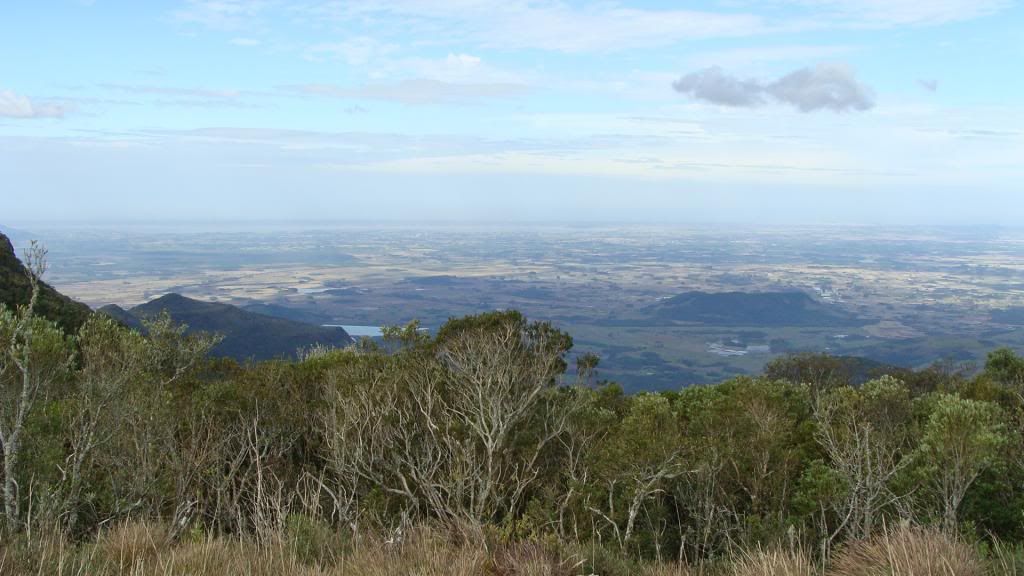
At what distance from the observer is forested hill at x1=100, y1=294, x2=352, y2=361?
307 feet

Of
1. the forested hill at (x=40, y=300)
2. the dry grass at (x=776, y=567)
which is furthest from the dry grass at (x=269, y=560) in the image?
the forested hill at (x=40, y=300)

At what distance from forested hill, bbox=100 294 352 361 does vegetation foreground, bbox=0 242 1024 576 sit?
7527cm

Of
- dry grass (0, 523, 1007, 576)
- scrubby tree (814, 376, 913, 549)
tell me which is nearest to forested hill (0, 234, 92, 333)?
dry grass (0, 523, 1007, 576)

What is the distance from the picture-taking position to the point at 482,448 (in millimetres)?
16641

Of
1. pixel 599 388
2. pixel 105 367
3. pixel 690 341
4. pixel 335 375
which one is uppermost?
pixel 105 367

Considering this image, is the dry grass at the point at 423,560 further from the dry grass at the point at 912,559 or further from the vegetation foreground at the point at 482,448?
the vegetation foreground at the point at 482,448

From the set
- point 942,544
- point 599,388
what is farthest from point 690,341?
point 942,544

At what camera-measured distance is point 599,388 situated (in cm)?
2705

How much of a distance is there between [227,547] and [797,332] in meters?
163

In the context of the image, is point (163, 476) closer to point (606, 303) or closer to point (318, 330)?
point (318, 330)

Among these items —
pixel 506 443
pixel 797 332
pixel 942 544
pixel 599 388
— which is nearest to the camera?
pixel 942 544

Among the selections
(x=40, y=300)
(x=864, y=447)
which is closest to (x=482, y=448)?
(x=864, y=447)

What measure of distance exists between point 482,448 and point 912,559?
12400 millimetres

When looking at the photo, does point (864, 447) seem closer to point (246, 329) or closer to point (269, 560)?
point (269, 560)
